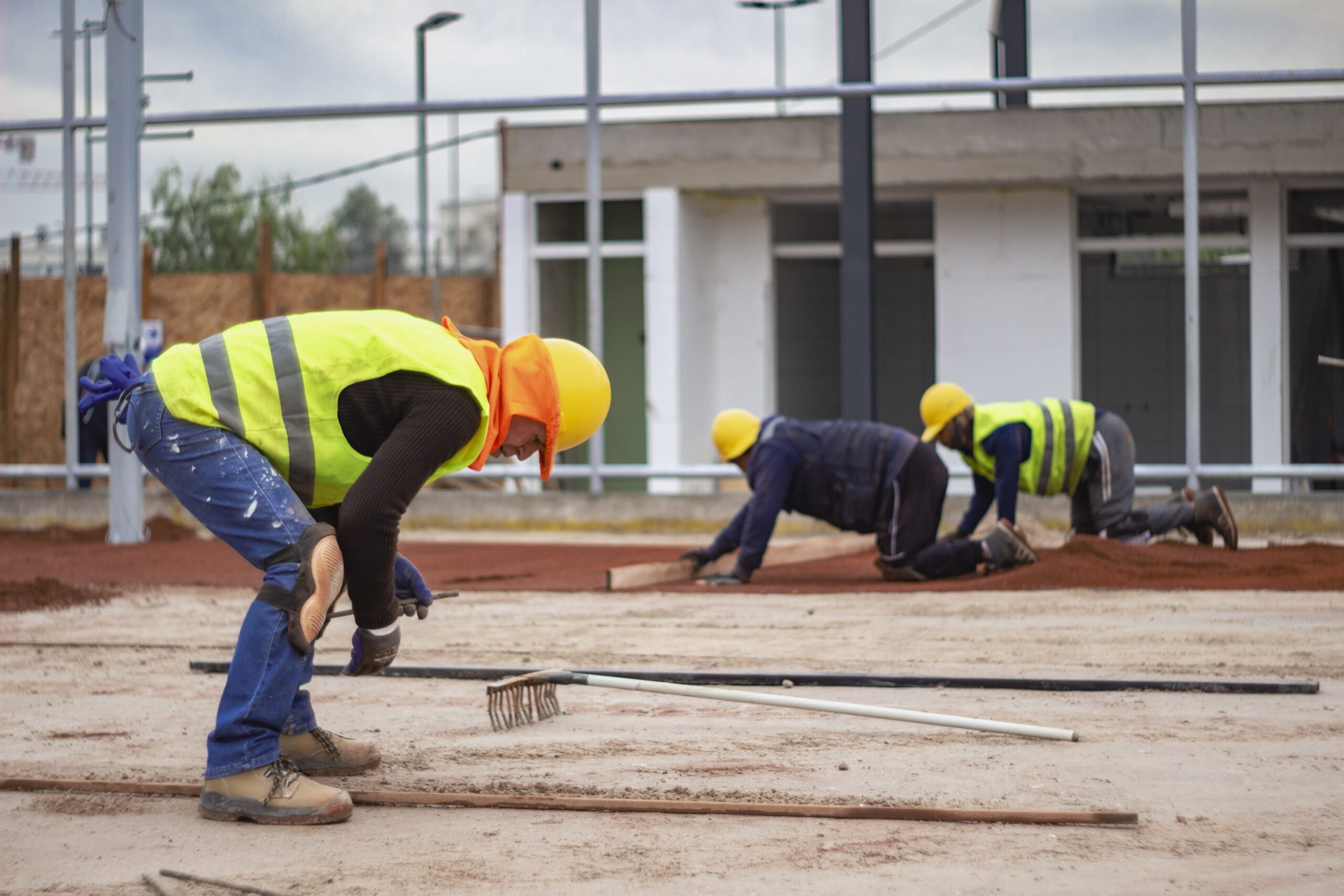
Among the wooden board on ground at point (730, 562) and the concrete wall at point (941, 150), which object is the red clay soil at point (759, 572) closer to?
the wooden board on ground at point (730, 562)

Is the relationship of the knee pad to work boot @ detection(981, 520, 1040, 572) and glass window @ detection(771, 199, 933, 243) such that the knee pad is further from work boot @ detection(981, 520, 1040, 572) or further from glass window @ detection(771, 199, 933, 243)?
glass window @ detection(771, 199, 933, 243)

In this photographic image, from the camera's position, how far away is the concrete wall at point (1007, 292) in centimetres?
1521

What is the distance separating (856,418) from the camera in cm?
1171

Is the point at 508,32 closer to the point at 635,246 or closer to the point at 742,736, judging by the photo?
the point at 635,246

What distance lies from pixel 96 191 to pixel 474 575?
717cm

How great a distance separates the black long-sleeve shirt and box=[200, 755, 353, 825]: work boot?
42cm

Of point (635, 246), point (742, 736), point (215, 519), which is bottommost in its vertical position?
point (742, 736)

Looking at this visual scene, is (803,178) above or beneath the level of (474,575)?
above

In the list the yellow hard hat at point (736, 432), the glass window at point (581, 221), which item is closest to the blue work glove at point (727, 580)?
the yellow hard hat at point (736, 432)

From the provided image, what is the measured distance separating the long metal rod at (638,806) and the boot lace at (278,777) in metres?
0.17

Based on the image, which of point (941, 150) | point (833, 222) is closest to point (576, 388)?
point (941, 150)

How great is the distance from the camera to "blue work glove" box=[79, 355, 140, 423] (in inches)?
137

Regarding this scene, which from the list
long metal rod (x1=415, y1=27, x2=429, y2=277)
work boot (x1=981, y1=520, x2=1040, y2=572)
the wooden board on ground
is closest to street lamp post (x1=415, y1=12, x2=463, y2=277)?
long metal rod (x1=415, y1=27, x2=429, y2=277)

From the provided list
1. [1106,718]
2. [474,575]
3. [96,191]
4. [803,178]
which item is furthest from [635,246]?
[1106,718]
